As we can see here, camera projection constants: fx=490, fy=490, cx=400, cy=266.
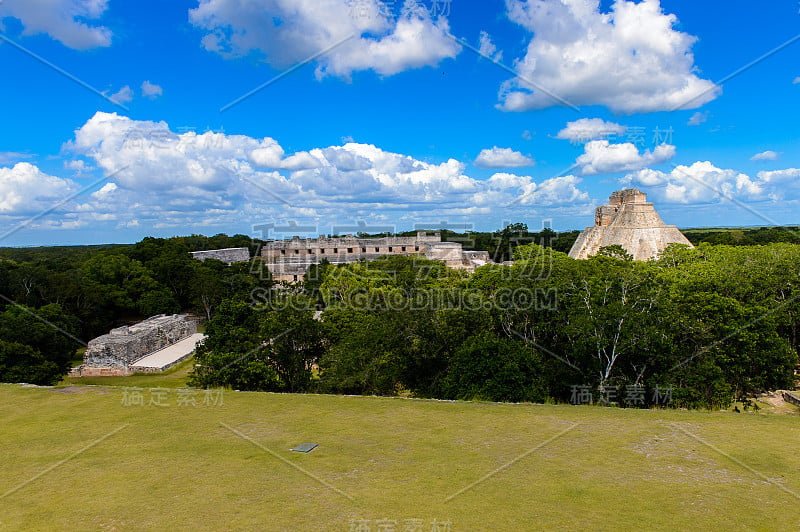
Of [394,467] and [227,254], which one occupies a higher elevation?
[227,254]

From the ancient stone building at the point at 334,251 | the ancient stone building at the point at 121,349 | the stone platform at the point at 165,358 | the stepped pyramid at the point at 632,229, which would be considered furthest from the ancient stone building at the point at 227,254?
the stepped pyramid at the point at 632,229

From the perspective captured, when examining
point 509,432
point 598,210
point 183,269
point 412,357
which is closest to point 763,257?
point 598,210

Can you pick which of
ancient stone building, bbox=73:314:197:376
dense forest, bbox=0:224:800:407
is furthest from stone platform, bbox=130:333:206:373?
dense forest, bbox=0:224:800:407

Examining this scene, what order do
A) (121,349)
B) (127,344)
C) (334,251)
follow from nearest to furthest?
(121,349) → (127,344) → (334,251)

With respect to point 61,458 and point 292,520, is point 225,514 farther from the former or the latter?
point 61,458

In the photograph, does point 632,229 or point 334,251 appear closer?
point 632,229

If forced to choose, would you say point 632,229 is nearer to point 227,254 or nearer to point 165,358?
point 165,358

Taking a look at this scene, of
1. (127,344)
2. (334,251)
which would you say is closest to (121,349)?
(127,344)

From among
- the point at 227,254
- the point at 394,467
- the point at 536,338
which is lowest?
the point at 394,467
